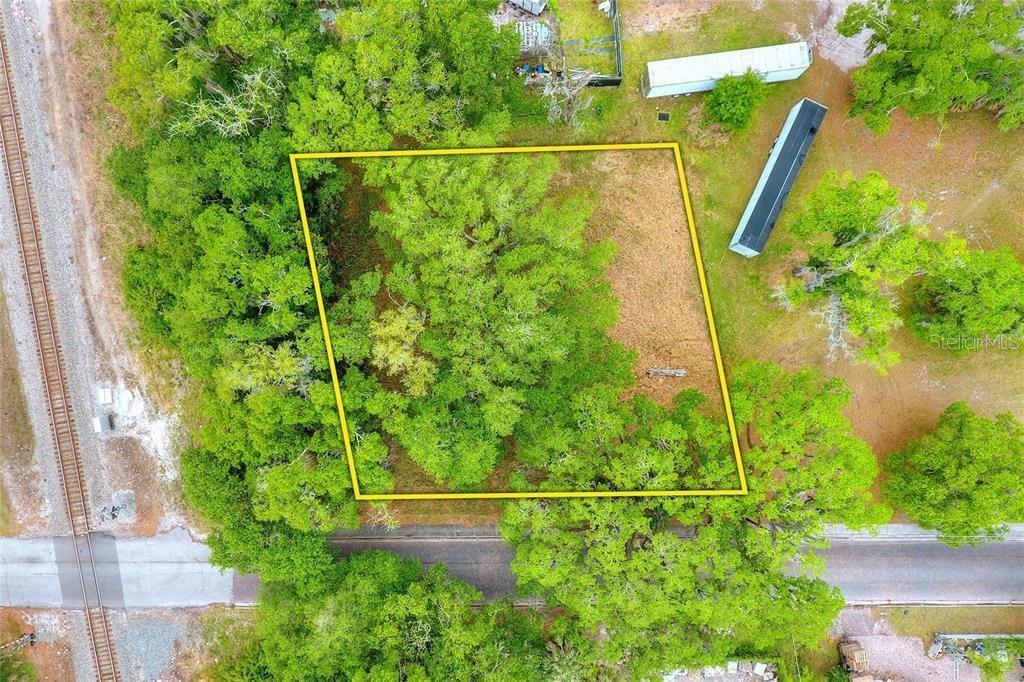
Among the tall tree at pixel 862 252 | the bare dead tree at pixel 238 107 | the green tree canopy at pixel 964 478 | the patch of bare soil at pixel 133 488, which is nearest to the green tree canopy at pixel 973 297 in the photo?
the tall tree at pixel 862 252

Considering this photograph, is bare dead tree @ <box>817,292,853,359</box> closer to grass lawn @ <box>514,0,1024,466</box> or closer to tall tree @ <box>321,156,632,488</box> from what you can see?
grass lawn @ <box>514,0,1024,466</box>

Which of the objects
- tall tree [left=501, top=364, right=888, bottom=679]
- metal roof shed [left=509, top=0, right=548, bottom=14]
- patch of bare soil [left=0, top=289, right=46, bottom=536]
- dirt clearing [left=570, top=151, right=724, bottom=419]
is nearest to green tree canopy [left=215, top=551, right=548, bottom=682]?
tall tree [left=501, top=364, right=888, bottom=679]

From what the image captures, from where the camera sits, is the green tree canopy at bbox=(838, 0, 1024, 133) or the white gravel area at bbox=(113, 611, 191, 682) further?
the white gravel area at bbox=(113, 611, 191, 682)

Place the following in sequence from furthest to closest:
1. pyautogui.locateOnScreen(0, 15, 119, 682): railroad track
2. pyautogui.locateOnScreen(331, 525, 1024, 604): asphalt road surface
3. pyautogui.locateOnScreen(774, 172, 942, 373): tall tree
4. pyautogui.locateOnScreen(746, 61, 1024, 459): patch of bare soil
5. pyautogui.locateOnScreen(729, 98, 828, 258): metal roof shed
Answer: pyautogui.locateOnScreen(331, 525, 1024, 604): asphalt road surface
pyautogui.locateOnScreen(746, 61, 1024, 459): patch of bare soil
pyautogui.locateOnScreen(0, 15, 119, 682): railroad track
pyautogui.locateOnScreen(729, 98, 828, 258): metal roof shed
pyautogui.locateOnScreen(774, 172, 942, 373): tall tree

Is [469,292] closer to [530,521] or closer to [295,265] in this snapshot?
[295,265]

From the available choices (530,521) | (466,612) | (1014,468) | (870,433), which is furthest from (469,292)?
(1014,468)

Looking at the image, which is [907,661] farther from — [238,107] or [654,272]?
[238,107]
